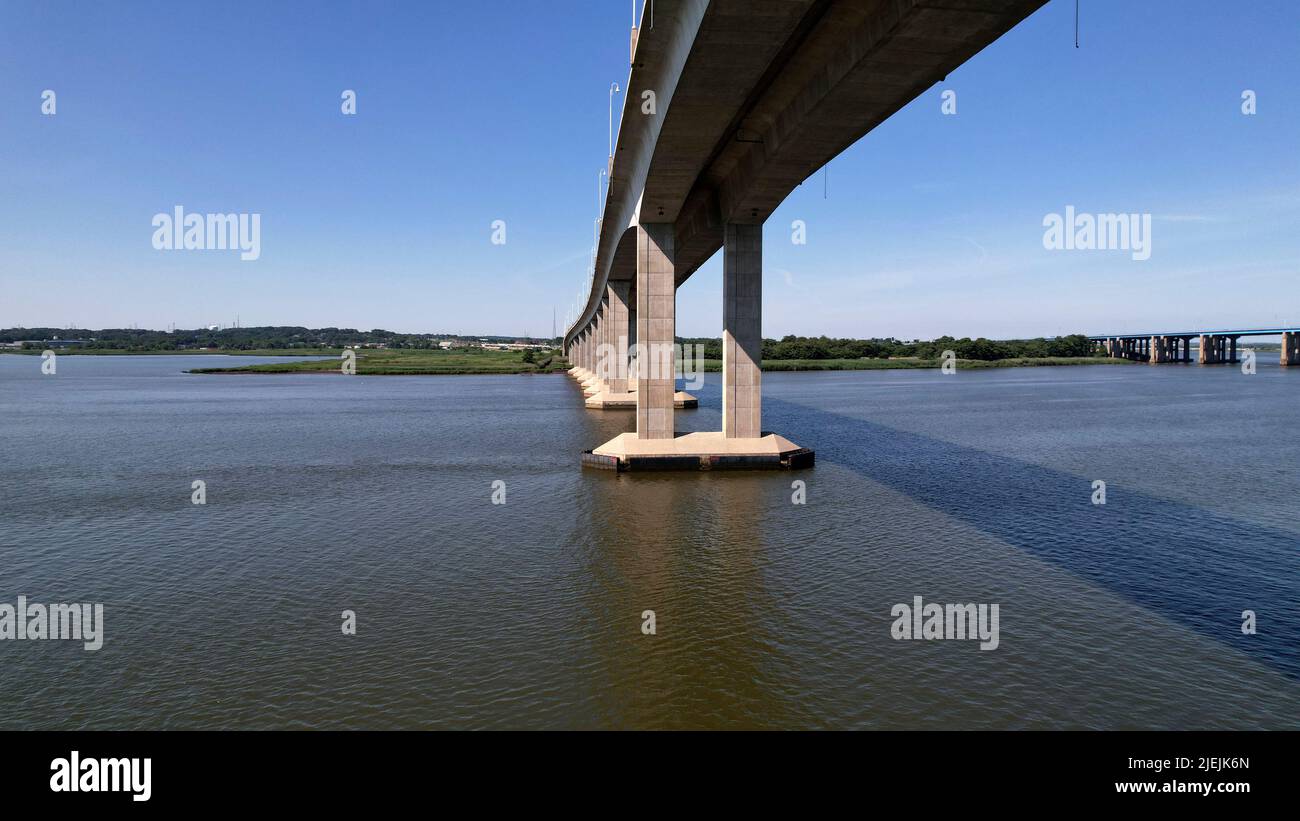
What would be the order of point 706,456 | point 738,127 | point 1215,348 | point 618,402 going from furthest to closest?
point 1215,348
point 618,402
point 706,456
point 738,127

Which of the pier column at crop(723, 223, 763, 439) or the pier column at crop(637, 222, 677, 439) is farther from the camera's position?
the pier column at crop(637, 222, 677, 439)

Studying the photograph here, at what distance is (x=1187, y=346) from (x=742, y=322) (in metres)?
206

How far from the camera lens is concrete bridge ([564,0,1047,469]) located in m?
14.6

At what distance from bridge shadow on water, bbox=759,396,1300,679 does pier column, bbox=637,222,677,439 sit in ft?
27.3

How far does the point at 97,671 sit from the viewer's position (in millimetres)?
12086

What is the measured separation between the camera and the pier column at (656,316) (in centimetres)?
3303

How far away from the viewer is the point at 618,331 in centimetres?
6950

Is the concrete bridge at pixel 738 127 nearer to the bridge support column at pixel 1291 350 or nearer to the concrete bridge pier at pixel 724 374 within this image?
the concrete bridge pier at pixel 724 374

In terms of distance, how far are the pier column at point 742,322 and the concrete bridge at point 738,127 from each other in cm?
5

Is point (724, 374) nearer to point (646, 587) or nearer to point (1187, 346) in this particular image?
point (646, 587)
